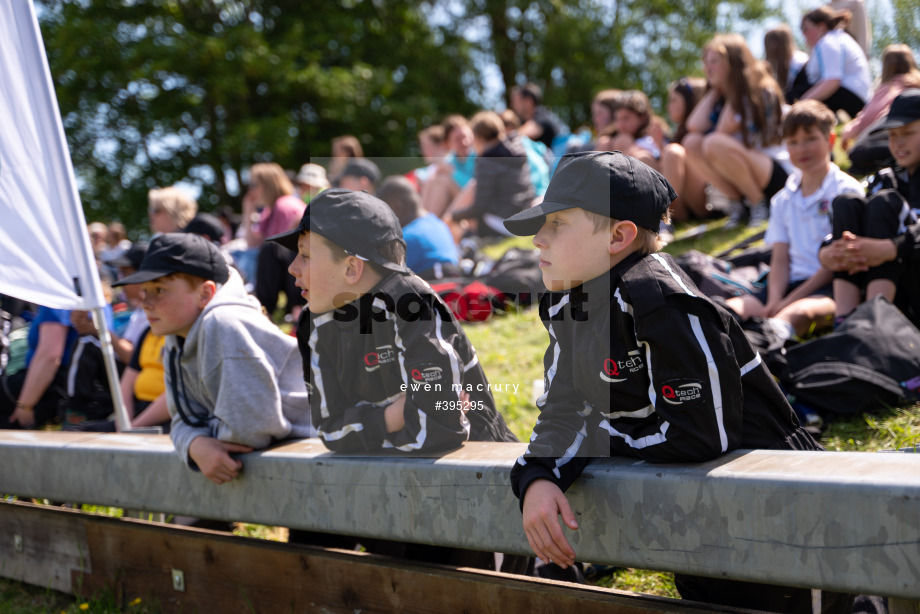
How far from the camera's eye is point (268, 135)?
A: 18094 millimetres

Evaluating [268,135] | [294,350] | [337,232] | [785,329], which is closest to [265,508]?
[294,350]

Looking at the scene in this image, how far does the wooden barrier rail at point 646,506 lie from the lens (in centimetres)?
170

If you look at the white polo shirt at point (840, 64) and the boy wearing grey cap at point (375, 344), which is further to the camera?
the white polo shirt at point (840, 64)

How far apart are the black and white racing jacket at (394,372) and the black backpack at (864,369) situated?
5.40ft

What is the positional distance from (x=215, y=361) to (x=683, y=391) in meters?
1.78

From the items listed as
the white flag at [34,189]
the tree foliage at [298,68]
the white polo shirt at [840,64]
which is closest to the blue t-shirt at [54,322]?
the white flag at [34,189]

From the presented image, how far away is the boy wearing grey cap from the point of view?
100 inches

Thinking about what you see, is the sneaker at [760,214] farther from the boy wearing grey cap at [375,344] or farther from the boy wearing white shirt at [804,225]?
the boy wearing grey cap at [375,344]

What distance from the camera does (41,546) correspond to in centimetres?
366

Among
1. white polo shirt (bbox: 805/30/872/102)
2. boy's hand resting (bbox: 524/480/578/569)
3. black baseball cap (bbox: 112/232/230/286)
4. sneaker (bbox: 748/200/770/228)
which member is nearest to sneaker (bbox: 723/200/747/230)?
sneaker (bbox: 748/200/770/228)

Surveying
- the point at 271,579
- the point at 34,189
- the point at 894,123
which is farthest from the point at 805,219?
the point at 34,189

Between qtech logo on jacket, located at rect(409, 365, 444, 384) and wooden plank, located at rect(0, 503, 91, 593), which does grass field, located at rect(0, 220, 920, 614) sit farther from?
qtech logo on jacket, located at rect(409, 365, 444, 384)

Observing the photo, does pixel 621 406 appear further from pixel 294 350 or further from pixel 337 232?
pixel 294 350

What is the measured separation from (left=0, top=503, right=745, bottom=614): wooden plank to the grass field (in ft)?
0.43
